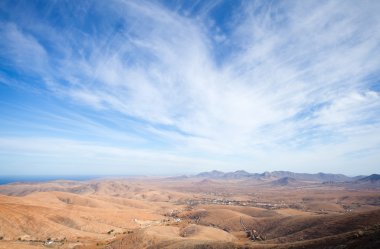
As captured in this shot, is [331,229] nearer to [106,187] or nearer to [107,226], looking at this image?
[107,226]

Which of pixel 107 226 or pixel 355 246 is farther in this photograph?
pixel 107 226

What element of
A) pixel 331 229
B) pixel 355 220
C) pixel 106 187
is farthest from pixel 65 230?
pixel 106 187

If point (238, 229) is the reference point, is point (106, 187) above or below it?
above

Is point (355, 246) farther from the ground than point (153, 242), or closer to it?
farther from the ground

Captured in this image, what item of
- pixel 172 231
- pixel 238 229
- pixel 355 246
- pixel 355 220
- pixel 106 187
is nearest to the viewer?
pixel 355 246

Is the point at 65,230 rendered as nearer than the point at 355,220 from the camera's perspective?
No

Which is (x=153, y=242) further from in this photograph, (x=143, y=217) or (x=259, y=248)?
A: (x=143, y=217)

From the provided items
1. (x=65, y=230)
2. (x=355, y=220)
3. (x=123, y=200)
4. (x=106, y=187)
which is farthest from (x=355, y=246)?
(x=106, y=187)

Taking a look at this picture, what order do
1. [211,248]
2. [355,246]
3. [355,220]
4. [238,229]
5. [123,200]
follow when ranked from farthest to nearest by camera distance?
1. [123,200]
2. [238,229]
3. [355,220]
4. [211,248]
5. [355,246]

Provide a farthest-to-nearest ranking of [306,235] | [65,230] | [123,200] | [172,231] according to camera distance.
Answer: [123,200], [172,231], [65,230], [306,235]

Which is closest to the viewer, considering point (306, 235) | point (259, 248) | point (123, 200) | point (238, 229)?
point (259, 248)
